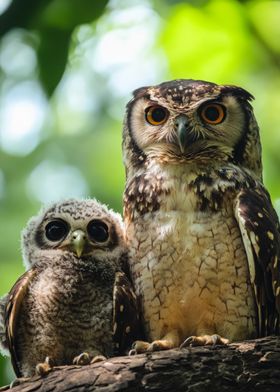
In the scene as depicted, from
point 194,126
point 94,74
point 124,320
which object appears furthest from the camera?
point 94,74

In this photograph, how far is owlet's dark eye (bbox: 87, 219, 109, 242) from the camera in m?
4.62

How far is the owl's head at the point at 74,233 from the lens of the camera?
454 centimetres

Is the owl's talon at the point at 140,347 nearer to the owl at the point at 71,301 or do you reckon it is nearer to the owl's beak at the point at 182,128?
the owl at the point at 71,301

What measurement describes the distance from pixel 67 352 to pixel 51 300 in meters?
0.27

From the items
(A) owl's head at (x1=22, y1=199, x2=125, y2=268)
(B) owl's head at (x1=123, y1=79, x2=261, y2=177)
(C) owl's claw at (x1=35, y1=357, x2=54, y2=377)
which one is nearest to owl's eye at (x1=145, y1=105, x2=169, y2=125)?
(B) owl's head at (x1=123, y1=79, x2=261, y2=177)

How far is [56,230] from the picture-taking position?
469 centimetres

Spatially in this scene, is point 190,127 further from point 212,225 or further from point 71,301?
point 71,301

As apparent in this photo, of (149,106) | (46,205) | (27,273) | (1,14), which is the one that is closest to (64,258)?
(27,273)

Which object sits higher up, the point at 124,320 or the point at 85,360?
the point at 124,320

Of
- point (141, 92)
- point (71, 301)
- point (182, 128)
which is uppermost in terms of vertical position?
point (141, 92)

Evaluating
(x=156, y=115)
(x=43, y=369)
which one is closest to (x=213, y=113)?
(x=156, y=115)

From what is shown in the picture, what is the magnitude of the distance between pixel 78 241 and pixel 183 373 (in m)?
1.16

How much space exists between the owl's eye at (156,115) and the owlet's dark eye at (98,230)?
2.02 feet

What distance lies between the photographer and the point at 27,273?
4.43 meters
